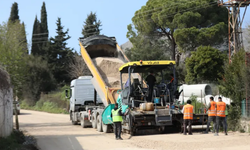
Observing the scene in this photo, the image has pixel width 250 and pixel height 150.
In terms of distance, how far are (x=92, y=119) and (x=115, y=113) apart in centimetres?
491

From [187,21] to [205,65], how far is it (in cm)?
715

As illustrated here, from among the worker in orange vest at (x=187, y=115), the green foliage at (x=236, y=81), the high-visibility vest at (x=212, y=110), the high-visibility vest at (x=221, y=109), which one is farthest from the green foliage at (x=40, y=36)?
the high-visibility vest at (x=221, y=109)

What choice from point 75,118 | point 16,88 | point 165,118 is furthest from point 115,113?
point 16,88

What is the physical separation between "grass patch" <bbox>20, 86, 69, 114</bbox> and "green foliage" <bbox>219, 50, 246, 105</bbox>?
2370 centimetres

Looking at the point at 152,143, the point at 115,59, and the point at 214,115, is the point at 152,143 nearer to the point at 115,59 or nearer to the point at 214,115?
the point at 214,115

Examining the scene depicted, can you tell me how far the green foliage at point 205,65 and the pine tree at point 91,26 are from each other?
26.8 meters

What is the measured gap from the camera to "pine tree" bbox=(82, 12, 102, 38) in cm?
5603

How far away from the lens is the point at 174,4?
37812 millimetres

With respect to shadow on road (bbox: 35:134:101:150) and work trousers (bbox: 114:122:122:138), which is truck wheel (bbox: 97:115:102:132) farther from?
shadow on road (bbox: 35:134:101:150)

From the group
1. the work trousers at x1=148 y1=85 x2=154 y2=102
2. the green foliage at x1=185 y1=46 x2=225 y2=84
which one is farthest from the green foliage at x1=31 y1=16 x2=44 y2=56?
the work trousers at x1=148 y1=85 x2=154 y2=102

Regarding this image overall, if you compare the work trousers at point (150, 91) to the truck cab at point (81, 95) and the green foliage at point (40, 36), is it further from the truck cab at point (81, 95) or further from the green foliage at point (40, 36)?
the green foliage at point (40, 36)

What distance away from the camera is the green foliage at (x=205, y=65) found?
31266mm

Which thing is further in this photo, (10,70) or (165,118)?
(10,70)

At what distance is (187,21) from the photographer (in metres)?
36.7
